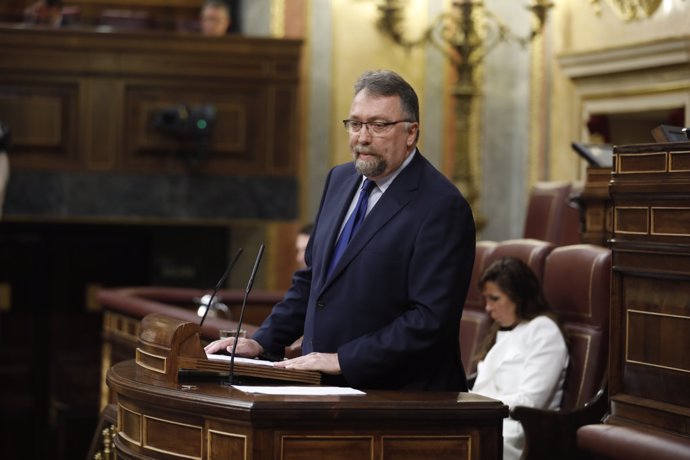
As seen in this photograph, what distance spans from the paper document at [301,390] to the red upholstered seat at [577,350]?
1566mm

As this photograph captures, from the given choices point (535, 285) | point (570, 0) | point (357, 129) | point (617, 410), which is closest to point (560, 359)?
point (535, 285)

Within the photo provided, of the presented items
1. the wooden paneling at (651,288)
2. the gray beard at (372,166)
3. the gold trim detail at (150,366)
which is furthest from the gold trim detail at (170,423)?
the wooden paneling at (651,288)

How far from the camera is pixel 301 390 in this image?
302cm

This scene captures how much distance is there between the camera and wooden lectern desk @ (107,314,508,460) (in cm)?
286

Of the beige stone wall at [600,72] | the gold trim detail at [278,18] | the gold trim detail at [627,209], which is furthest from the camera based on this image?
the gold trim detail at [278,18]

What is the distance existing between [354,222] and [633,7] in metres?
5.42

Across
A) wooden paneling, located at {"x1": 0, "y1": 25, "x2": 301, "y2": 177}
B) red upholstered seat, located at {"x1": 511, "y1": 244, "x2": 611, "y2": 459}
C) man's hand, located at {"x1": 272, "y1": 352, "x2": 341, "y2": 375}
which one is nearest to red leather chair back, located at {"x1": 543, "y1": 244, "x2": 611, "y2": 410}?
red upholstered seat, located at {"x1": 511, "y1": 244, "x2": 611, "y2": 459}

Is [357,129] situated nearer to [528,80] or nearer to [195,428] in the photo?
[195,428]

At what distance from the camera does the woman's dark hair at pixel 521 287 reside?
15.7 ft

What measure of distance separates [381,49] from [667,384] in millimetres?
6501

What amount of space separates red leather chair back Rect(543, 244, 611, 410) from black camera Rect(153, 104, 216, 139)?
4.80 metres

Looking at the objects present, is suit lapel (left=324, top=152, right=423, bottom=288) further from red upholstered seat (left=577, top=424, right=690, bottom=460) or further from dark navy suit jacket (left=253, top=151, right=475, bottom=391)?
red upholstered seat (left=577, top=424, right=690, bottom=460)

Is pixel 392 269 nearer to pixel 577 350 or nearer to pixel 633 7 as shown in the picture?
pixel 577 350

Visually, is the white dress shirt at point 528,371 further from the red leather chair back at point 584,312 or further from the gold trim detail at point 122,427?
the gold trim detail at point 122,427
